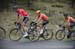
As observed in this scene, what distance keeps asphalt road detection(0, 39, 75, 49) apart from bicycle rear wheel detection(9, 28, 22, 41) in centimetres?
6

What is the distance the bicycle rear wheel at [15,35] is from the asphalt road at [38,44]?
0.20 ft

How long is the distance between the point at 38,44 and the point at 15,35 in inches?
21.6

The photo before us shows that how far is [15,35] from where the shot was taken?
588cm

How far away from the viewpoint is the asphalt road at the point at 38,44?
5301 mm

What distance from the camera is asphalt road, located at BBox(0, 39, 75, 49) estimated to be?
209 inches

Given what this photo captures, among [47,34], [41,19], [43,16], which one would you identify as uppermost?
[43,16]

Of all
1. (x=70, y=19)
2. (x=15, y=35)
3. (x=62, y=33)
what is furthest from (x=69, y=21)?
(x=15, y=35)

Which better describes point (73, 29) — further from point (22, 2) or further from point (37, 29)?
point (22, 2)

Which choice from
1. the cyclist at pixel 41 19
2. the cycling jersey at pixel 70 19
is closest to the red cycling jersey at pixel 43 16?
the cyclist at pixel 41 19

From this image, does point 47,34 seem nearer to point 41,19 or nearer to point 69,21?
point 41,19

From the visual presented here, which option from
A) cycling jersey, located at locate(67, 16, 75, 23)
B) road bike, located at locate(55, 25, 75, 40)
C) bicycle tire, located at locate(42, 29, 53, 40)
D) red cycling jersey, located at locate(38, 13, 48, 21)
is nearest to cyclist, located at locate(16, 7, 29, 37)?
red cycling jersey, located at locate(38, 13, 48, 21)

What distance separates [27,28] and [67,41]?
63 centimetres

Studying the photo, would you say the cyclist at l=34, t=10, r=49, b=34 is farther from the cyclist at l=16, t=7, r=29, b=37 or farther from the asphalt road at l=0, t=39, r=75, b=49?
the asphalt road at l=0, t=39, r=75, b=49

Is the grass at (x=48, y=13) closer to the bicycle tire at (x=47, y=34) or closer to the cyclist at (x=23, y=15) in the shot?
the cyclist at (x=23, y=15)
